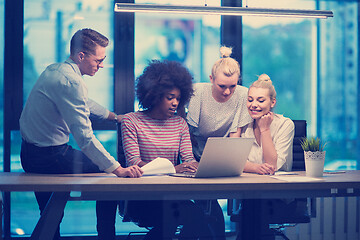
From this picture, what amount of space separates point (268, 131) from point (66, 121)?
3.52 ft

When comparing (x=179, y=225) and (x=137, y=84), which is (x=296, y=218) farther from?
(x=137, y=84)

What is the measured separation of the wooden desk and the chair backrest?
0.83 metres

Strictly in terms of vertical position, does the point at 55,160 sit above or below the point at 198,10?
below

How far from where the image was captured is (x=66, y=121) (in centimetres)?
206

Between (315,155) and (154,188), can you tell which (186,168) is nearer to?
(154,188)

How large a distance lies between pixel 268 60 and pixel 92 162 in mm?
2068

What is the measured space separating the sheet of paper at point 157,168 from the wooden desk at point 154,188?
0.10 meters

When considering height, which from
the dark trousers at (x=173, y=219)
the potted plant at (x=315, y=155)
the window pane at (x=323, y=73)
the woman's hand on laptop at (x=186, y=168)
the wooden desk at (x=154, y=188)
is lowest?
the dark trousers at (x=173, y=219)

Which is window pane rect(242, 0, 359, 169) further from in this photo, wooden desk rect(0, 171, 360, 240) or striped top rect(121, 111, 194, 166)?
wooden desk rect(0, 171, 360, 240)

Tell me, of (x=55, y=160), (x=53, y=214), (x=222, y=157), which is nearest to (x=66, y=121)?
(x=55, y=160)

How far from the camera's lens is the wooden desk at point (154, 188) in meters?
1.72

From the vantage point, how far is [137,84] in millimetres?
2486

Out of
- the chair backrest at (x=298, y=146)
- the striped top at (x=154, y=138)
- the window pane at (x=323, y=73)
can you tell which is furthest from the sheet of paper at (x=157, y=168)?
the window pane at (x=323, y=73)

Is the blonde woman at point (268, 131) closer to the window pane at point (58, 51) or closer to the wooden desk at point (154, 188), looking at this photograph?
the wooden desk at point (154, 188)
